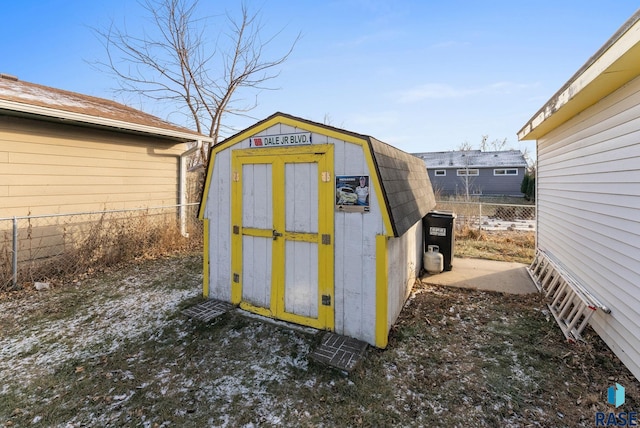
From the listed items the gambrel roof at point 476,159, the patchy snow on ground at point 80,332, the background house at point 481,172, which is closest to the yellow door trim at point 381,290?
the patchy snow on ground at point 80,332

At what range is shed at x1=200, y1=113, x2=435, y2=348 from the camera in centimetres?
329

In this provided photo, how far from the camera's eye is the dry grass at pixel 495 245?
23.8 feet

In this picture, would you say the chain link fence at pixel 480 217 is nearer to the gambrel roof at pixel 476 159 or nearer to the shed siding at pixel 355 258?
the shed siding at pixel 355 258

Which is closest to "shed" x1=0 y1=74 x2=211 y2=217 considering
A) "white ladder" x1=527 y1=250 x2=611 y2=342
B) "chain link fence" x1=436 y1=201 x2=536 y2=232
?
"white ladder" x1=527 y1=250 x2=611 y2=342

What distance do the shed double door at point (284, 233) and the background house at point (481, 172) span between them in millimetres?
22647

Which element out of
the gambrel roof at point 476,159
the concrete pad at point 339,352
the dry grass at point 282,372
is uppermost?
the gambrel roof at point 476,159

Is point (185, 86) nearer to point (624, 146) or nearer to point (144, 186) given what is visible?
point (144, 186)

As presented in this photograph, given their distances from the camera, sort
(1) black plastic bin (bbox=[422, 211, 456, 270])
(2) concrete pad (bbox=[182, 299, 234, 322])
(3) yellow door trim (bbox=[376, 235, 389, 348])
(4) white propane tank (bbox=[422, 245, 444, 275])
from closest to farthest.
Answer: (3) yellow door trim (bbox=[376, 235, 389, 348]), (2) concrete pad (bbox=[182, 299, 234, 322]), (4) white propane tank (bbox=[422, 245, 444, 275]), (1) black plastic bin (bbox=[422, 211, 456, 270])

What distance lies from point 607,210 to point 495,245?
5.18 metres

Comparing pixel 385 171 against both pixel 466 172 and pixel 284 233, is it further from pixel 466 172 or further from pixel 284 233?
pixel 466 172

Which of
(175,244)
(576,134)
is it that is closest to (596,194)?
(576,134)

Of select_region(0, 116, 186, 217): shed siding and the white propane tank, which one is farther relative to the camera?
the white propane tank

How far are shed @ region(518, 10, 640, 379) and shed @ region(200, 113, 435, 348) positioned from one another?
7.21 feet

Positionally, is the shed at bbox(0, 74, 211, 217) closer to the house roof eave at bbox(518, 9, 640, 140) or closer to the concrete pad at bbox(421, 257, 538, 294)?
the concrete pad at bbox(421, 257, 538, 294)
